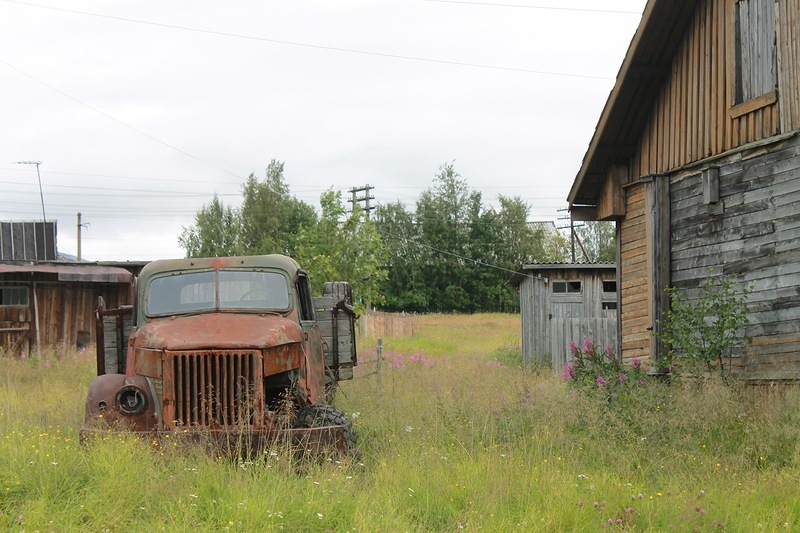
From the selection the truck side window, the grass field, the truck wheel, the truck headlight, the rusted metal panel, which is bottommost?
the grass field

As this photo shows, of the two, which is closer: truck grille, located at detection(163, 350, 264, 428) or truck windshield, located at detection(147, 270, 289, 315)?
truck grille, located at detection(163, 350, 264, 428)

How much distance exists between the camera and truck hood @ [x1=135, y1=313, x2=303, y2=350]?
7.73 metres

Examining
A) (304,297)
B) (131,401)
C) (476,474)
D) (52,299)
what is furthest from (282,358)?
(52,299)

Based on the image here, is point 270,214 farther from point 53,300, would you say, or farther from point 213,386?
point 213,386

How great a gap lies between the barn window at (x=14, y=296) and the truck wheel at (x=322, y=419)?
16.0 m

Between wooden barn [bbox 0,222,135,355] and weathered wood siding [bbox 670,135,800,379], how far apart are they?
1497cm

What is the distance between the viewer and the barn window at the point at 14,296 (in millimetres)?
21375

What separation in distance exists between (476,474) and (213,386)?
8.05ft

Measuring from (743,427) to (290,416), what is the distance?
4.34 metres

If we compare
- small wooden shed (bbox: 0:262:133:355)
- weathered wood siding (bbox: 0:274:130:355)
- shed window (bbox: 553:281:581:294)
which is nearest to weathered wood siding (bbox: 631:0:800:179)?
shed window (bbox: 553:281:581:294)

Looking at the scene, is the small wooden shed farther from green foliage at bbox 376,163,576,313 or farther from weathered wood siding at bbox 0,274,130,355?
green foliage at bbox 376,163,576,313

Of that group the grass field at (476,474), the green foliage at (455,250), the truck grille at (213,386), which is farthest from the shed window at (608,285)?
the green foliage at (455,250)

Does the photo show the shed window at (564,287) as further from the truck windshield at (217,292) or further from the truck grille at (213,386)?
the truck grille at (213,386)

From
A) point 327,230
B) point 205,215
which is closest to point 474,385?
point 327,230
